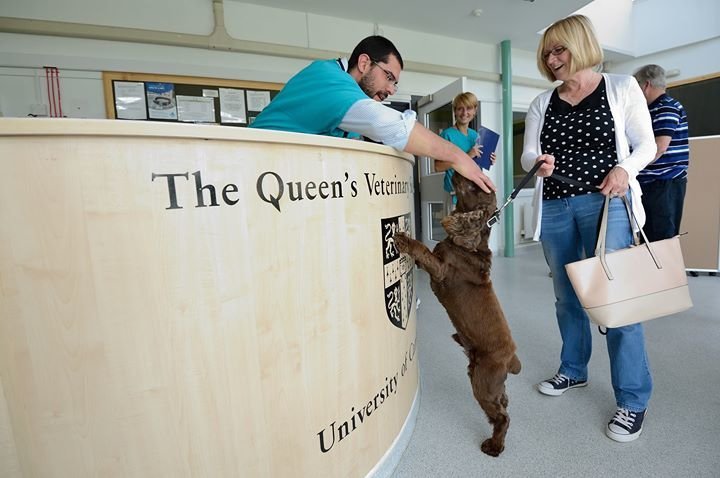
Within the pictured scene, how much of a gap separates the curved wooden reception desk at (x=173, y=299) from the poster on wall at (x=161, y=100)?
3212 millimetres

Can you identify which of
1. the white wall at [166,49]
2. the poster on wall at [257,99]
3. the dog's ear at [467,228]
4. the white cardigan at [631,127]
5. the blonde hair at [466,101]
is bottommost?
the dog's ear at [467,228]

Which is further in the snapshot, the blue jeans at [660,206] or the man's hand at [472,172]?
the blue jeans at [660,206]

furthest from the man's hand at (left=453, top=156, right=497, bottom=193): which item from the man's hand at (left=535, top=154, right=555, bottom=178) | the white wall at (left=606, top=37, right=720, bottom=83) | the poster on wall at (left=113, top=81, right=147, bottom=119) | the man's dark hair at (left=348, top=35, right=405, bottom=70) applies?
the white wall at (left=606, top=37, right=720, bottom=83)

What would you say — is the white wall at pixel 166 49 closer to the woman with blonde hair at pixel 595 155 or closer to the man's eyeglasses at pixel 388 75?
the man's eyeglasses at pixel 388 75

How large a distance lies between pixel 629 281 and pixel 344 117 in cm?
126

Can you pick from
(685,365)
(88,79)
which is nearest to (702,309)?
(685,365)

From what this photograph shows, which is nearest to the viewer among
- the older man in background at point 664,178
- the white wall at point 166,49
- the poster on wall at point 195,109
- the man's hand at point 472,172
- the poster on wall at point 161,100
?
the man's hand at point 472,172

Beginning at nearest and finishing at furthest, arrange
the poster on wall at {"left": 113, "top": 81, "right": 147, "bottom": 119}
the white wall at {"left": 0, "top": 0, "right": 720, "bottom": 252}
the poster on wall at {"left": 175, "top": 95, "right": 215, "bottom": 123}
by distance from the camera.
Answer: the white wall at {"left": 0, "top": 0, "right": 720, "bottom": 252} → the poster on wall at {"left": 113, "top": 81, "right": 147, "bottom": 119} → the poster on wall at {"left": 175, "top": 95, "right": 215, "bottom": 123}

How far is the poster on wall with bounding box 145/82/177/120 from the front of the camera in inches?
137

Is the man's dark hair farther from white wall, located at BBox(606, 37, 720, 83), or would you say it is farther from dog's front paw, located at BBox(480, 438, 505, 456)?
white wall, located at BBox(606, 37, 720, 83)

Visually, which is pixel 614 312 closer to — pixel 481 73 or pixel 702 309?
pixel 702 309

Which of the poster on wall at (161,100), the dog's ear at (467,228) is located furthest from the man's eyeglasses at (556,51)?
the poster on wall at (161,100)

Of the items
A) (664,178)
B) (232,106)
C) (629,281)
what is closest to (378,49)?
(629,281)

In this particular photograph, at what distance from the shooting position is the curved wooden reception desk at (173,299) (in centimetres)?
69
